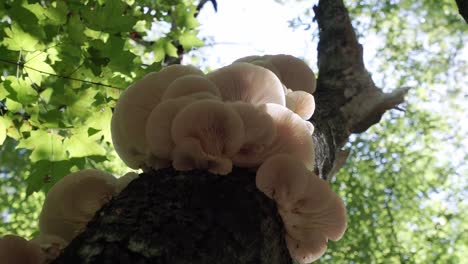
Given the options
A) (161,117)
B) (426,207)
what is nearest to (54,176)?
(161,117)

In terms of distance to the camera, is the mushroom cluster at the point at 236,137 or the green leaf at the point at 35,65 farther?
the green leaf at the point at 35,65

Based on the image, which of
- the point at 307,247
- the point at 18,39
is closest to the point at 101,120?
the point at 18,39

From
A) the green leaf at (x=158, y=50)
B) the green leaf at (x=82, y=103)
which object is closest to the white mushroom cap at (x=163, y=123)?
the green leaf at (x=82, y=103)

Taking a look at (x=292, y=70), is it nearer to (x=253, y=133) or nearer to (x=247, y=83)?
(x=247, y=83)

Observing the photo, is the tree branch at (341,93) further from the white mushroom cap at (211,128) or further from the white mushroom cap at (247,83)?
the white mushroom cap at (211,128)

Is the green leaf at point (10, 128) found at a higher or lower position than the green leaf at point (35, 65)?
lower

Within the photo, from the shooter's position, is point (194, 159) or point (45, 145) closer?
point (194, 159)

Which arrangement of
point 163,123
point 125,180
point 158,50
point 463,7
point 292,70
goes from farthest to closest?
point 158,50 → point 463,7 → point 292,70 → point 125,180 → point 163,123

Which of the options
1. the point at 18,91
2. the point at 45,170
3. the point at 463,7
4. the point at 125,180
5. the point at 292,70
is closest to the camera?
the point at 125,180

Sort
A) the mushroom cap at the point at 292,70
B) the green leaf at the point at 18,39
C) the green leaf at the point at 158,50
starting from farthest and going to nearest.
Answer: the green leaf at the point at 158,50, the green leaf at the point at 18,39, the mushroom cap at the point at 292,70
